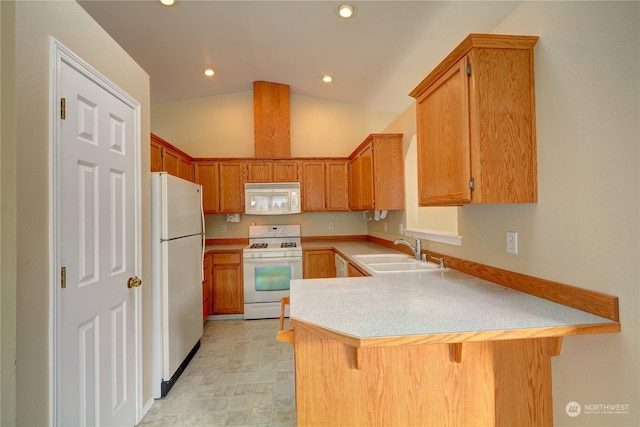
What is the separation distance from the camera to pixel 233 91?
4125 millimetres

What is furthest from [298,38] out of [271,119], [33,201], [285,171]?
[33,201]

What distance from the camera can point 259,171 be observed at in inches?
154

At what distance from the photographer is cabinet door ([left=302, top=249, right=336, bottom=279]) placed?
374 centimetres

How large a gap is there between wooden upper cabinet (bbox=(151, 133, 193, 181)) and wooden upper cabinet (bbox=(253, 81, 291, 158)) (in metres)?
0.94

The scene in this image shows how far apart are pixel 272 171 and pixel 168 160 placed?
1.32 m

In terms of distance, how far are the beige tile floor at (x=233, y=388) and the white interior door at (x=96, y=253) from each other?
348 mm

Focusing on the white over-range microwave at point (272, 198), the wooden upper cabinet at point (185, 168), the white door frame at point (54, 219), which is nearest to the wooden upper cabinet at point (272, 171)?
the white over-range microwave at point (272, 198)

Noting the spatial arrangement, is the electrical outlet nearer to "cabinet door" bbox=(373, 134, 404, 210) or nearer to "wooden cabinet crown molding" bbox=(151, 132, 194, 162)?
"cabinet door" bbox=(373, 134, 404, 210)

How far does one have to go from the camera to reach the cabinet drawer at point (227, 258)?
11.7 ft

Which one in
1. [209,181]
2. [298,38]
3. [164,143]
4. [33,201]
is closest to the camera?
[33,201]

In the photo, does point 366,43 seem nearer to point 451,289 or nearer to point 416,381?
point 451,289

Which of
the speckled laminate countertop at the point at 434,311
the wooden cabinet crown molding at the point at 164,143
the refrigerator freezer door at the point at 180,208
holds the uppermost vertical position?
the wooden cabinet crown molding at the point at 164,143

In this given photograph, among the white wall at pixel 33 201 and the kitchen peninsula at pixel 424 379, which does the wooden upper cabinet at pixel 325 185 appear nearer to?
the kitchen peninsula at pixel 424 379

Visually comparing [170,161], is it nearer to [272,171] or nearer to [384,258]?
[272,171]
